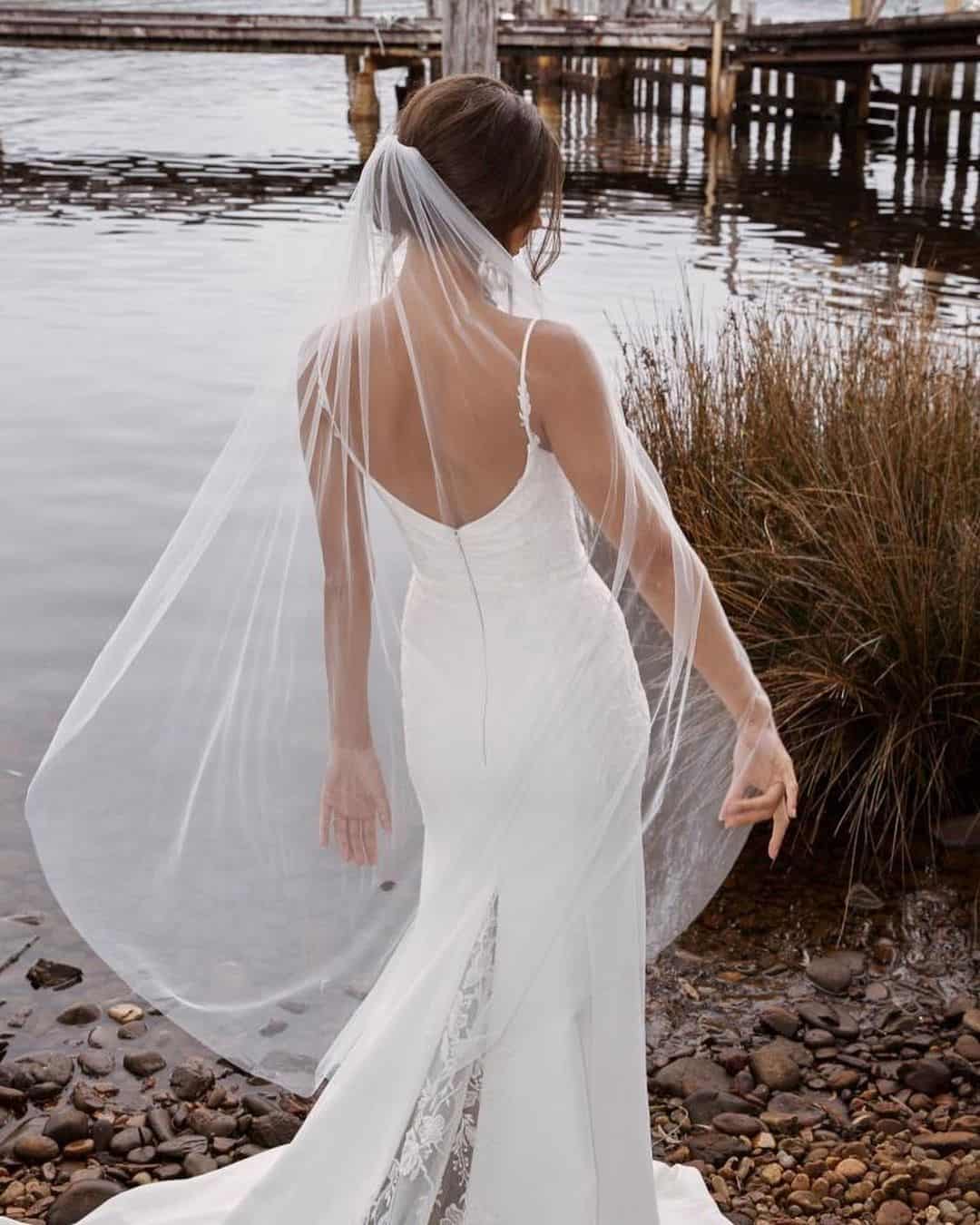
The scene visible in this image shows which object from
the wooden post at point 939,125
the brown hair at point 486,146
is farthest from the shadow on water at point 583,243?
the brown hair at point 486,146

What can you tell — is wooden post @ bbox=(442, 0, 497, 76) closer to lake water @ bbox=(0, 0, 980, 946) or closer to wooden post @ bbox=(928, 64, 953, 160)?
lake water @ bbox=(0, 0, 980, 946)

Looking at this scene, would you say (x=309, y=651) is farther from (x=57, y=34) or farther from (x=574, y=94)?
(x=574, y=94)

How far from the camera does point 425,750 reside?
2285mm

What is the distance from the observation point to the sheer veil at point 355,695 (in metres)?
2.09

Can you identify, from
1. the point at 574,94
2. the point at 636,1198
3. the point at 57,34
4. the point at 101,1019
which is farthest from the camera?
the point at 574,94

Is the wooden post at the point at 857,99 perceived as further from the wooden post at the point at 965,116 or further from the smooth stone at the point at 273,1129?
the smooth stone at the point at 273,1129

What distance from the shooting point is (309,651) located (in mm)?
2607

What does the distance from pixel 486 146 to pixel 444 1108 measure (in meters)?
1.37

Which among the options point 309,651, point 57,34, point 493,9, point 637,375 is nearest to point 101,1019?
point 309,651

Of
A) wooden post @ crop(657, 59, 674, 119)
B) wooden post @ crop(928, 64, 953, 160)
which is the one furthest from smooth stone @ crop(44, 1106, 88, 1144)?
wooden post @ crop(657, 59, 674, 119)

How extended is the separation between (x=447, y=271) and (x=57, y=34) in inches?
864

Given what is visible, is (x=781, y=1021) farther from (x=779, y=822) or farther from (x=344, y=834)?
(x=344, y=834)

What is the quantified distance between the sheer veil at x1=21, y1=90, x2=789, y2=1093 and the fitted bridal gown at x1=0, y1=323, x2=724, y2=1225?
0.04 feet

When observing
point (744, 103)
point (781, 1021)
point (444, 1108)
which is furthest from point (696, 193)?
point (444, 1108)
